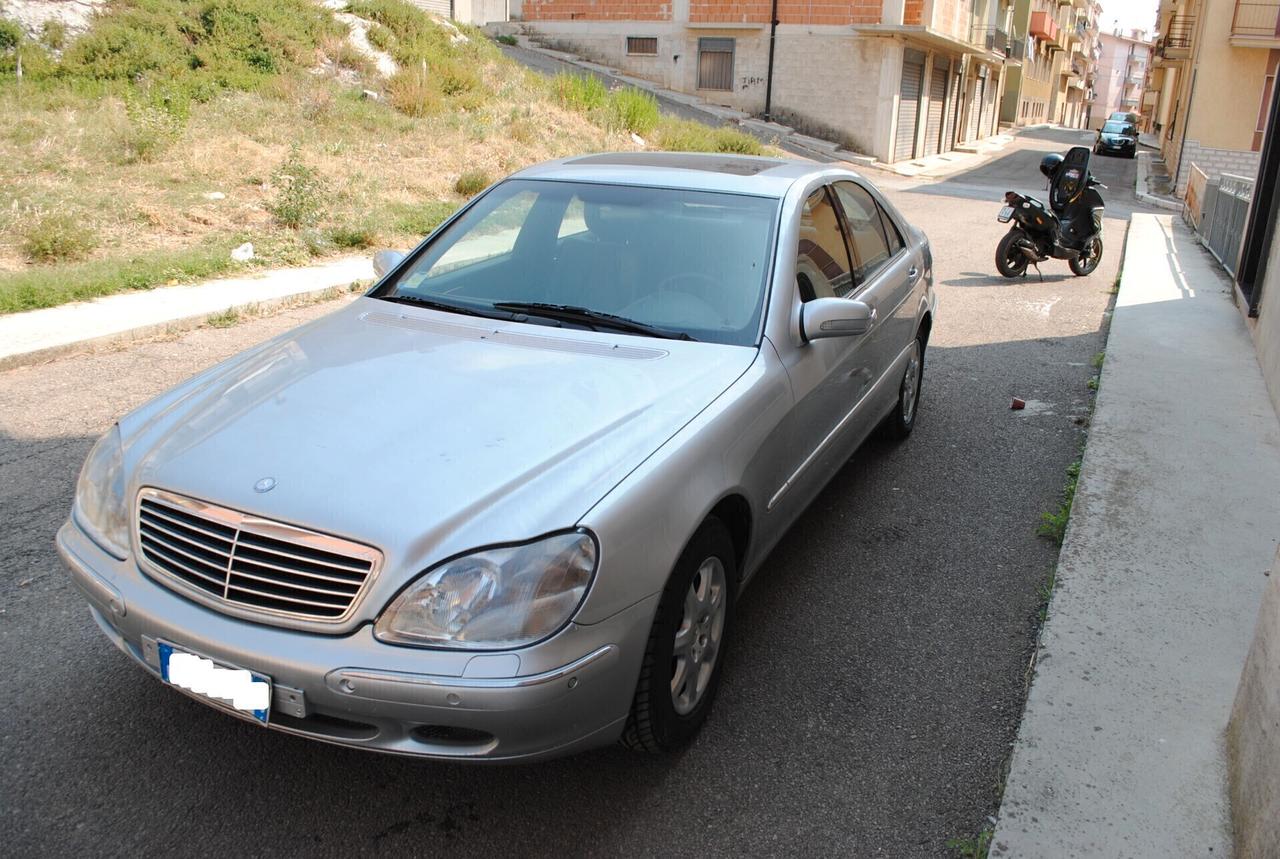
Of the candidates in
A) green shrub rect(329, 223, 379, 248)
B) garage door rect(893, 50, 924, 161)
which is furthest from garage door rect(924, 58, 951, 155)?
green shrub rect(329, 223, 379, 248)

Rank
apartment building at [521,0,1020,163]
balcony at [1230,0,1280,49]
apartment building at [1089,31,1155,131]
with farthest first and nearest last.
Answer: apartment building at [1089,31,1155,131] → apartment building at [521,0,1020,163] → balcony at [1230,0,1280,49]

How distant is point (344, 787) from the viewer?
2.83 metres

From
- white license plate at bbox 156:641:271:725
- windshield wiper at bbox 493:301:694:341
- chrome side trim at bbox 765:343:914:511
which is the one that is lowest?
white license plate at bbox 156:641:271:725

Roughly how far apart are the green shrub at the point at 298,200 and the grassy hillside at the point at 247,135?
0.07 feet

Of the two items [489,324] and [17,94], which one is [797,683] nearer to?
[489,324]

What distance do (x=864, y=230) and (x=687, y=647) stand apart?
2693mm

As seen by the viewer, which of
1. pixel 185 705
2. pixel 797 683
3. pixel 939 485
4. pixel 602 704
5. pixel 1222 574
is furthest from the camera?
pixel 939 485

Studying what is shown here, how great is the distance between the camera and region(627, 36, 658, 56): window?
34.1 m

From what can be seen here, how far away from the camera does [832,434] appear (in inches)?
162

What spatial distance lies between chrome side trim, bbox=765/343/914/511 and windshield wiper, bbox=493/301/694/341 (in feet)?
2.06

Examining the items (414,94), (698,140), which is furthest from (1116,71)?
(414,94)

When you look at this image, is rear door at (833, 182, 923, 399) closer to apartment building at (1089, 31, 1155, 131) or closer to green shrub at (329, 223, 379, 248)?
green shrub at (329, 223, 379, 248)

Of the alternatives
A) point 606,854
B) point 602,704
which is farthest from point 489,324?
point 606,854

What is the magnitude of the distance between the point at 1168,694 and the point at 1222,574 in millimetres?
1078
